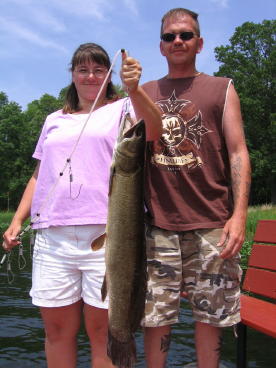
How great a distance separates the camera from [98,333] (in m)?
3.48

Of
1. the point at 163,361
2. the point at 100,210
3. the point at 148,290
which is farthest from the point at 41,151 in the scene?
the point at 163,361

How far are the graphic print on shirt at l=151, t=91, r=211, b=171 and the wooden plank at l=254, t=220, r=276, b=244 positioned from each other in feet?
6.73

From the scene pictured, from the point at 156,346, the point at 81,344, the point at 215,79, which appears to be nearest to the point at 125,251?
the point at 156,346

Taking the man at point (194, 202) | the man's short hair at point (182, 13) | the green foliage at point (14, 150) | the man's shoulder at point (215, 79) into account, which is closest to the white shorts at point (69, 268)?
the man at point (194, 202)

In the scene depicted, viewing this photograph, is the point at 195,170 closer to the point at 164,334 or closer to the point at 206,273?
the point at 206,273

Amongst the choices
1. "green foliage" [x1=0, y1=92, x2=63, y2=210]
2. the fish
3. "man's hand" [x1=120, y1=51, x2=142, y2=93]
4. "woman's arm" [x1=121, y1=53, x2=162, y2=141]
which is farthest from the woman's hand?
"green foliage" [x1=0, y1=92, x2=63, y2=210]

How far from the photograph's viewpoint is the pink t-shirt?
3.48 meters

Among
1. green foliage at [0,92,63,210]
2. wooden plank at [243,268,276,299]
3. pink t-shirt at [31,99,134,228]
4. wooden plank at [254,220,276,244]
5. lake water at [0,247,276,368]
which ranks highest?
green foliage at [0,92,63,210]

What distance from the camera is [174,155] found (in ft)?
12.0

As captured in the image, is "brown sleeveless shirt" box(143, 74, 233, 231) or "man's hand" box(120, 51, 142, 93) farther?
"brown sleeveless shirt" box(143, 74, 233, 231)

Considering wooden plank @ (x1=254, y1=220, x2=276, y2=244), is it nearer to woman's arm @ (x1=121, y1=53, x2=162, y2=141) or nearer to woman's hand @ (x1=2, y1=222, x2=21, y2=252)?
woman's arm @ (x1=121, y1=53, x2=162, y2=141)

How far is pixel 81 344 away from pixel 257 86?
42.0 meters

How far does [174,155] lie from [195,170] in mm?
211

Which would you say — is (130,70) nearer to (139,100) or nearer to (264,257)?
(139,100)
